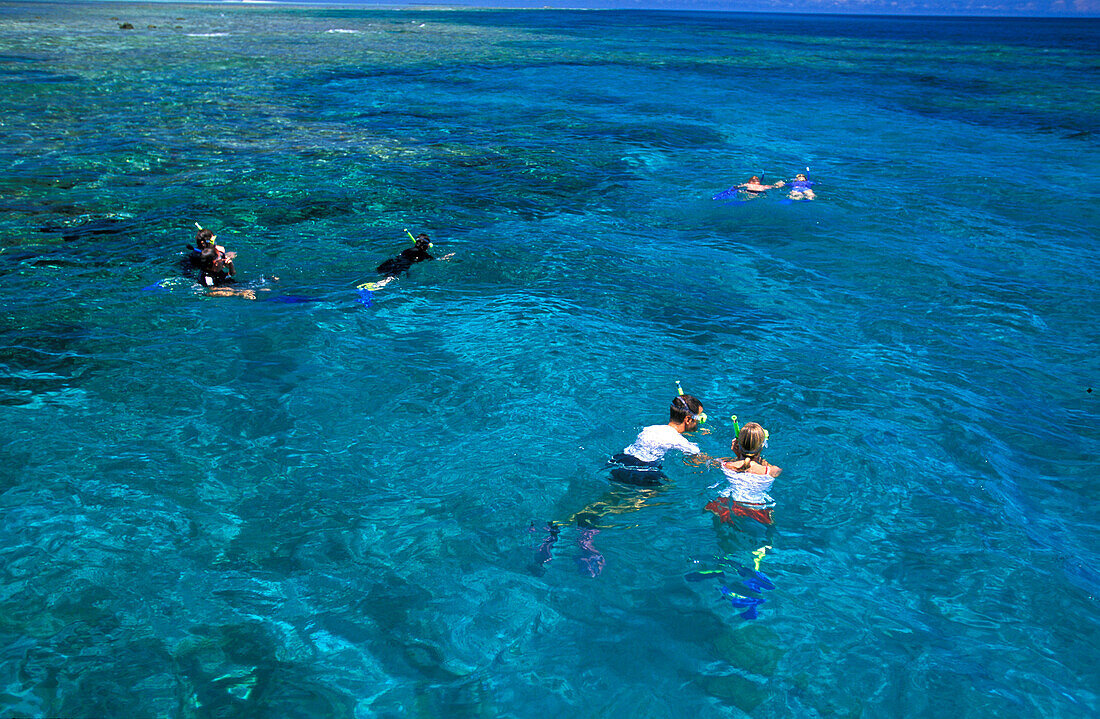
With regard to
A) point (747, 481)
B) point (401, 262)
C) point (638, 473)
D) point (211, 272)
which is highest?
point (401, 262)

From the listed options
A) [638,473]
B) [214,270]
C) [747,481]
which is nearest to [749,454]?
[747,481]

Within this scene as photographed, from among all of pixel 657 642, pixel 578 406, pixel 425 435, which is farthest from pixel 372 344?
pixel 657 642

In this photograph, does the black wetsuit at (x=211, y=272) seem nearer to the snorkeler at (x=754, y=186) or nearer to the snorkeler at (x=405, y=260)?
the snorkeler at (x=405, y=260)

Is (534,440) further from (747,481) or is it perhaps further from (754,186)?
(754,186)

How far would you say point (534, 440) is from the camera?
27.2 feet

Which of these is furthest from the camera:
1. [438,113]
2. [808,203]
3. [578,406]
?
[438,113]

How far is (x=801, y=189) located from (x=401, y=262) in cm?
1067

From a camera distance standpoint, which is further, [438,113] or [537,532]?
[438,113]

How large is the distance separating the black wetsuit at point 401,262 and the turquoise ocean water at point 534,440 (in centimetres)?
26

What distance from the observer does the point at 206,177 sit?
58.9 ft

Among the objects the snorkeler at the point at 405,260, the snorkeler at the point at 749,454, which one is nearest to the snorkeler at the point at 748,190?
the snorkeler at the point at 405,260

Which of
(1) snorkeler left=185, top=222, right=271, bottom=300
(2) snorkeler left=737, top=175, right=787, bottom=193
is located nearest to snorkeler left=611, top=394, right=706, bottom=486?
(1) snorkeler left=185, top=222, right=271, bottom=300

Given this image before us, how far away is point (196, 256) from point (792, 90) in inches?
1319

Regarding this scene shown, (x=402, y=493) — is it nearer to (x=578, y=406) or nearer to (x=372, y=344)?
(x=578, y=406)
